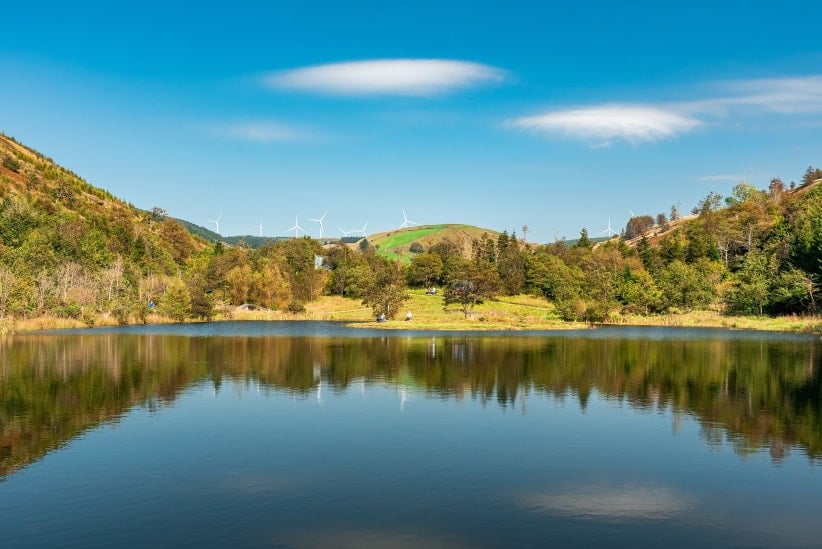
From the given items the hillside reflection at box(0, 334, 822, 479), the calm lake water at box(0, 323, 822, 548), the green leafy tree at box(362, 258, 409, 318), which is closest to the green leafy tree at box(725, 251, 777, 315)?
the hillside reflection at box(0, 334, 822, 479)

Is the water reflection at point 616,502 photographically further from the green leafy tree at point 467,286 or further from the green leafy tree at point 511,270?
the green leafy tree at point 511,270

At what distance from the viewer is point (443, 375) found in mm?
53906

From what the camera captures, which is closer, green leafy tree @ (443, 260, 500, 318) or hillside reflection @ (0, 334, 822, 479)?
hillside reflection @ (0, 334, 822, 479)

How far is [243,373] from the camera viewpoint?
55.0 metres

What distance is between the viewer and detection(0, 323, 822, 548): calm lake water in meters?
21.0

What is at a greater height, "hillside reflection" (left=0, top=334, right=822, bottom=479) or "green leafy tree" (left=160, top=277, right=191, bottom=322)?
"green leafy tree" (left=160, top=277, right=191, bottom=322)

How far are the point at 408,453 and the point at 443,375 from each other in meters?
24.2

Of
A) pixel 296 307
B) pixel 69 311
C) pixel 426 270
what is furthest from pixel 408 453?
pixel 426 270

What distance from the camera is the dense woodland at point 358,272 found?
114 meters

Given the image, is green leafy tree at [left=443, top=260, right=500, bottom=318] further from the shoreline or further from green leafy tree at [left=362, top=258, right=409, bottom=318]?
green leafy tree at [left=362, top=258, right=409, bottom=318]

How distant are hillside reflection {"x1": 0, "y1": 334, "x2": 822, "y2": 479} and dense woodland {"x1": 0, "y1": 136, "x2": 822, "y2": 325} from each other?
1415 inches

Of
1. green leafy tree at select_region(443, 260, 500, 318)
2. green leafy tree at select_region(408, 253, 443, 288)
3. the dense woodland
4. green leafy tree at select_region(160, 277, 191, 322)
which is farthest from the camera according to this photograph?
green leafy tree at select_region(408, 253, 443, 288)

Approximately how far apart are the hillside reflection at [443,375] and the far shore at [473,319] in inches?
889

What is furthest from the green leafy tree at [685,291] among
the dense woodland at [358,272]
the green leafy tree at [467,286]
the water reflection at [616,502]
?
the water reflection at [616,502]
